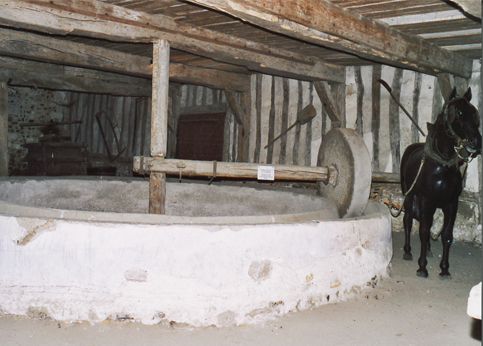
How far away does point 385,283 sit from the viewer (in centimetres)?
364

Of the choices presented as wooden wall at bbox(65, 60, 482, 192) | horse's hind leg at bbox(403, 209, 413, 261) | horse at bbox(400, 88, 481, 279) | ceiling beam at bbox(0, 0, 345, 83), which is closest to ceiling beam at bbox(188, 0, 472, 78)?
wooden wall at bbox(65, 60, 482, 192)

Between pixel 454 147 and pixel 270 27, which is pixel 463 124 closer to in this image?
pixel 454 147

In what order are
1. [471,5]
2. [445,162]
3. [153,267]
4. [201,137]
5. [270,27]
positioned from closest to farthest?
[471,5]
[153,267]
[270,27]
[445,162]
[201,137]

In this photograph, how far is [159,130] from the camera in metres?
4.04

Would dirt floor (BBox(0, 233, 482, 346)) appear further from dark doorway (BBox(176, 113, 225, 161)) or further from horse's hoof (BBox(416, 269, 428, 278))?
dark doorway (BBox(176, 113, 225, 161))

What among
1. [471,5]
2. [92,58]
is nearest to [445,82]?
[471,5]

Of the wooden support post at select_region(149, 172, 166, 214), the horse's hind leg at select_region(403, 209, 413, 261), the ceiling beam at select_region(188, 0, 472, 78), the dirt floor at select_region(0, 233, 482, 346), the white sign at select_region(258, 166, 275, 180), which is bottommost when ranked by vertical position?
the dirt floor at select_region(0, 233, 482, 346)

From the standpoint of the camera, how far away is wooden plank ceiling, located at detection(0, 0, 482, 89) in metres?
3.46

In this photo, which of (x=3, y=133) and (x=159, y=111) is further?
(x=3, y=133)

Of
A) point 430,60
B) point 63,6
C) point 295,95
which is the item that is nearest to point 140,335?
point 63,6

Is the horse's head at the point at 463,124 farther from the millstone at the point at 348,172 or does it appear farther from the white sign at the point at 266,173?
the white sign at the point at 266,173

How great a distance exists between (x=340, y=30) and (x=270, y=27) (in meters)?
0.73

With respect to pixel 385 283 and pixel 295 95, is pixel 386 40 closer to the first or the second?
pixel 385 283

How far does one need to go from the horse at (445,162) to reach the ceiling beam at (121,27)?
2422 millimetres
